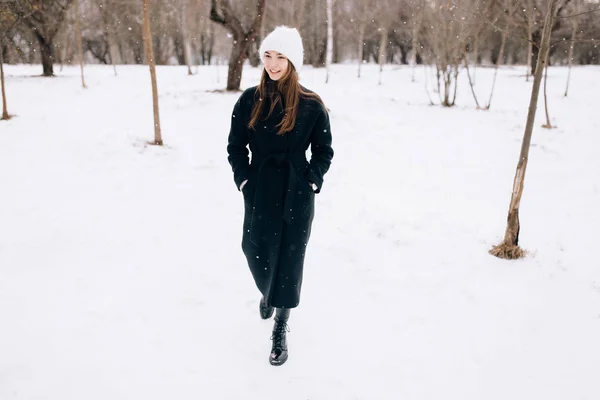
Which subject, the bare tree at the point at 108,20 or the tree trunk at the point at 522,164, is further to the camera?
the bare tree at the point at 108,20

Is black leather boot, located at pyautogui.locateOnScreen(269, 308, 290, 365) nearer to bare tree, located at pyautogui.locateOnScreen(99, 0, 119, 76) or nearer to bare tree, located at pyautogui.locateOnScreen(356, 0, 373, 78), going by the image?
bare tree, located at pyautogui.locateOnScreen(356, 0, 373, 78)

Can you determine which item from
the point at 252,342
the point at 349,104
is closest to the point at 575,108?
the point at 349,104

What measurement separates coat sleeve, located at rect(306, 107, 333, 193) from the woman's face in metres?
0.38

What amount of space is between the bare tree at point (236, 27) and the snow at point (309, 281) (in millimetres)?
5932

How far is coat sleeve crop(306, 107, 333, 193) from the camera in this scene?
2.77m

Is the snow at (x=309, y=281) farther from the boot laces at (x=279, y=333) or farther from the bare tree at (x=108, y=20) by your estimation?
the bare tree at (x=108, y=20)

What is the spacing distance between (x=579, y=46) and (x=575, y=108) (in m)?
26.4

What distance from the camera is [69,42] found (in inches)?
1159

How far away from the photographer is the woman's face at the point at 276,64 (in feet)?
8.63

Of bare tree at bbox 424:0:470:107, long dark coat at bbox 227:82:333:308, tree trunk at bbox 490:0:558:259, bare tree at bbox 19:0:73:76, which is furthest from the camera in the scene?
bare tree at bbox 19:0:73:76

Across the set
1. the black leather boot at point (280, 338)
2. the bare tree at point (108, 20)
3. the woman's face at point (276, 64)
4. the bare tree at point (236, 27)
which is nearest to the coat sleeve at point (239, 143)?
the woman's face at point (276, 64)

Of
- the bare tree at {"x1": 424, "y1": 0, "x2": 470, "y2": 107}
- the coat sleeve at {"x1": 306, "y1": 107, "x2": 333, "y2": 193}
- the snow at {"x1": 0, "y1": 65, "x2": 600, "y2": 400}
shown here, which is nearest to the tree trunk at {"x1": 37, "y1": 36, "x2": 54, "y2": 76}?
the snow at {"x1": 0, "y1": 65, "x2": 600, "y2": 400}

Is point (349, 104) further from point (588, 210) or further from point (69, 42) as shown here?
point (69, 42)

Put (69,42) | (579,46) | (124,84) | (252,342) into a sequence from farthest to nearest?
(579,46)
(69,42)
(124,84)
(252,342)
